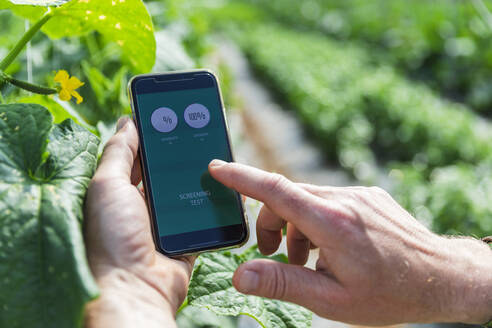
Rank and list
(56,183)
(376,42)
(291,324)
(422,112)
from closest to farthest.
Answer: (56,183)
(291,324)
(422,112)
(376,42)

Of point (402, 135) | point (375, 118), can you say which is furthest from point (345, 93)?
point (402, 135)

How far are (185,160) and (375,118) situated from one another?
3.77 metres

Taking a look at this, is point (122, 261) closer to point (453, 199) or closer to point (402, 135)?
point (453, 199)

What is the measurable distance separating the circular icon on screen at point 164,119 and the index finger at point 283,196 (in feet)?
0.76

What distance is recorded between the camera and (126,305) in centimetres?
76

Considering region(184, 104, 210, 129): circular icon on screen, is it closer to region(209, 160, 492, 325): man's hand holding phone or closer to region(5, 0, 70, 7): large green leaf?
region(209, 160, 492, 325): man's hand holding phone

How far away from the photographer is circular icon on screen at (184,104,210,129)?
3.69 ft

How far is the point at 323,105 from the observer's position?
4621 mm

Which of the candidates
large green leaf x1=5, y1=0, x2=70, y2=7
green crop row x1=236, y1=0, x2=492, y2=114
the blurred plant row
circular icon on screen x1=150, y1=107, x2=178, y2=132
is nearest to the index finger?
circular icon on screen x1=150, y1=107, x2=178, y2=132

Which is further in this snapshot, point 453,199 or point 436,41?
point 436,41

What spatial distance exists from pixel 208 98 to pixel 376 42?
7357 millimetres

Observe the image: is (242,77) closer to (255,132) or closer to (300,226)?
(255,132)

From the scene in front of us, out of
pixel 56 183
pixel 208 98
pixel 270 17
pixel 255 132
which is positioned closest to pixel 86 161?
pixel 56 183

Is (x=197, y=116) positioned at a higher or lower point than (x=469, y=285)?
higher
